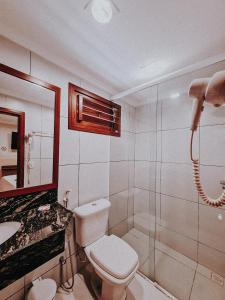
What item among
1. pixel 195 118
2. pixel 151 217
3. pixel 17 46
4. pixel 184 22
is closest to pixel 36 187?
pixel 17 46

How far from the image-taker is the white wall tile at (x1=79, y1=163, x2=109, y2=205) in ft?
4.76

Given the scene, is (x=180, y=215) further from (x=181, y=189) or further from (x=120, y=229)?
(x=120, y=229)

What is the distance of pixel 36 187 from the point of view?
1134 millimetres

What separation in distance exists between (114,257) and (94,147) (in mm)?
1038

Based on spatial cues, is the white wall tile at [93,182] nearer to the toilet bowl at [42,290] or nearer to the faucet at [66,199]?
the faucet at [66,199]

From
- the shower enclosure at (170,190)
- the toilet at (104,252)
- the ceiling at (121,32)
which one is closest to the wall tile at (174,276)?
the shower enclosure at (170,190)

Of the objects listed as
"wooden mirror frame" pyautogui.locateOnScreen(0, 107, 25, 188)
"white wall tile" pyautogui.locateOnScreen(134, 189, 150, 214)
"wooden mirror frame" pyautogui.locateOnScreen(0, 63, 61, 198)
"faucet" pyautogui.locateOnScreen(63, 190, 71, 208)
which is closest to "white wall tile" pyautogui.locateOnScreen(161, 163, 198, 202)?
"white wall tile" pyautogui.locateOnScreen(134, 189, 150, 214)

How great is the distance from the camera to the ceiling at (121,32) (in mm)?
824

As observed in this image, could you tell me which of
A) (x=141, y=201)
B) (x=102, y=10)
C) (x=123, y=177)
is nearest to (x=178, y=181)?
(x=141, y=201)

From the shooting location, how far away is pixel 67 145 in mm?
1324

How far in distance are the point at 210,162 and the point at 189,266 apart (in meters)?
1.16

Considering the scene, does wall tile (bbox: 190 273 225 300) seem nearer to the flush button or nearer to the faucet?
the flush button

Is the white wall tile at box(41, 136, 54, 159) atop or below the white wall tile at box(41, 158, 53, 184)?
atop

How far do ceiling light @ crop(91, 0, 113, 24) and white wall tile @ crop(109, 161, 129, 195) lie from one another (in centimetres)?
137
